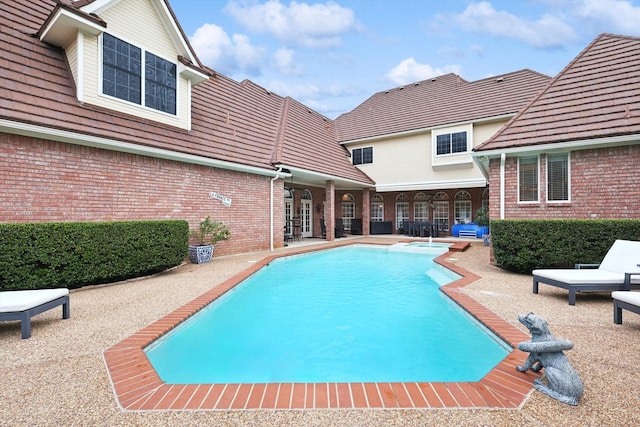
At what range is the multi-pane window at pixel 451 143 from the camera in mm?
16641

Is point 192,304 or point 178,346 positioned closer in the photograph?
point 178,346

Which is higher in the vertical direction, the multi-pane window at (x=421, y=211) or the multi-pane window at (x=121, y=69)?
the multi-pane window at (x=121, y=69)

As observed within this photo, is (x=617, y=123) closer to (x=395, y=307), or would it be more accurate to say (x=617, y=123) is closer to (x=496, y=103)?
Answer: (x=395, y=307)

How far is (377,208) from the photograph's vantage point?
22.5 meters

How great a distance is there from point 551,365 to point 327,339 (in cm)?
271

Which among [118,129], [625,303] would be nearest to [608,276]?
[625,303]

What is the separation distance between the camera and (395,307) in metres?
6.00

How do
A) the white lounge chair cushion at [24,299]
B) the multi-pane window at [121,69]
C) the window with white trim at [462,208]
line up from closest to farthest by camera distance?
the white lounge chair cushion at [24,299] → the multi-pane window at [121,69] → the window with white trim at [462,208]

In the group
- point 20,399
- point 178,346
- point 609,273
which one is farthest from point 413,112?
point 20,399

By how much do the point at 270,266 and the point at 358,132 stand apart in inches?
532

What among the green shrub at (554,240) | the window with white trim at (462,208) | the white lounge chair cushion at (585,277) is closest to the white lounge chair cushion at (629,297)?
the white lounge chair cushion at (585,277)

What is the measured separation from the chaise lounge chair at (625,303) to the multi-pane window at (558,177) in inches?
207

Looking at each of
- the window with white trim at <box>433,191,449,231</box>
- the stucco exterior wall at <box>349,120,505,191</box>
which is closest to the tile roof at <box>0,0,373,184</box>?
the stucco exterior wall at <box>349,120,505,191</box>

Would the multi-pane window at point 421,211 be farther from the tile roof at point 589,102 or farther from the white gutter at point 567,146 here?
the white gutter at point 567,146
